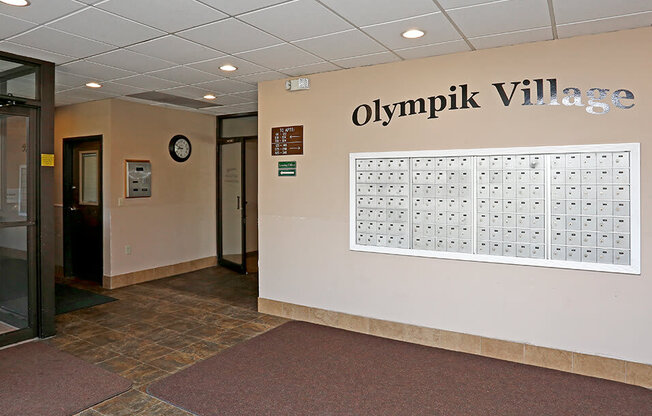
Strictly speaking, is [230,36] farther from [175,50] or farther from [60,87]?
[60,87]

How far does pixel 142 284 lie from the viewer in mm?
6172

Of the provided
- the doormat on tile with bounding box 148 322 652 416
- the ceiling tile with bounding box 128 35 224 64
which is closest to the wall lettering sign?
the ceiling tile with bounding box 128 35 224 64

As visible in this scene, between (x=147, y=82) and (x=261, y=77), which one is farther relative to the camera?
(x=147, y=82)

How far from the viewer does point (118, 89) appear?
5242 millimetres

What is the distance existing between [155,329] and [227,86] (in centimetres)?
272

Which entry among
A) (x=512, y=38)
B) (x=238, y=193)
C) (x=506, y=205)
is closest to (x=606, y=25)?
(x=512, y=38)

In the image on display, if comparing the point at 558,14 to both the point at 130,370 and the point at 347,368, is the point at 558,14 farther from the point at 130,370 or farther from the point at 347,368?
the point at 130,370

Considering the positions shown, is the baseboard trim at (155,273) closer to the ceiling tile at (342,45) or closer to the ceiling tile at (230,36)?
the ceiling tile at (230,36)

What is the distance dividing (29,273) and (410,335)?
3.50 metres

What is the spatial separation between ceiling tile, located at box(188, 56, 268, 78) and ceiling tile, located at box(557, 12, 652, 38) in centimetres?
256

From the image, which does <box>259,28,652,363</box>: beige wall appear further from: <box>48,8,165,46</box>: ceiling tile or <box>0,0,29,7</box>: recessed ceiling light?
<box>0,0,29,7</box>: recessed ceiling light

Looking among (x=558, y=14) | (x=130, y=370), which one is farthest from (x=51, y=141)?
(x=558, y=14)

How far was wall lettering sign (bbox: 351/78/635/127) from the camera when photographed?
3.19 meters

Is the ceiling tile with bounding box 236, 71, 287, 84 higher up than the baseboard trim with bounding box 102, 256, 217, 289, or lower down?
higher up
